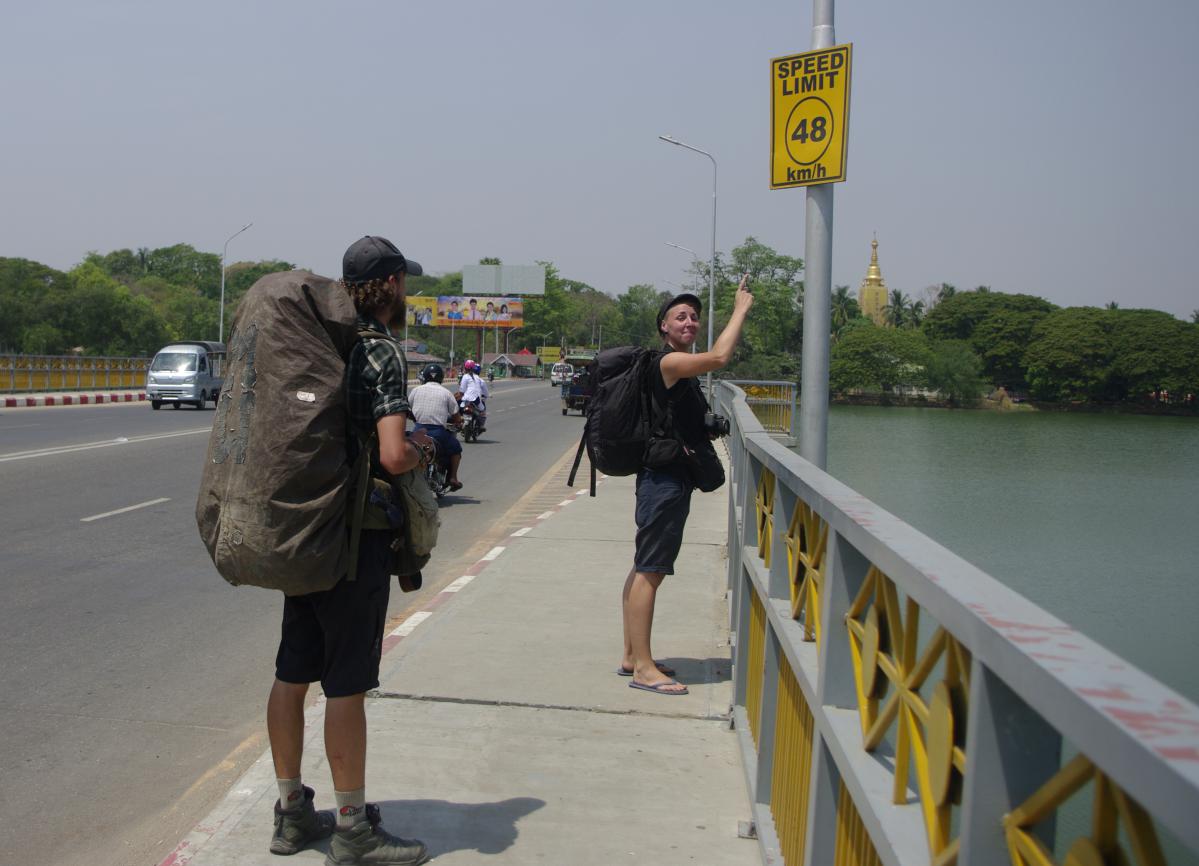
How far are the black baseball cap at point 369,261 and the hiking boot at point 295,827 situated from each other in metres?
1.61

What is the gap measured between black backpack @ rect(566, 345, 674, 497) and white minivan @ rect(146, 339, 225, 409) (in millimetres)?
30403

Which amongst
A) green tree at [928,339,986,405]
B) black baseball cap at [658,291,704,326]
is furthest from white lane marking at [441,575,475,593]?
green tree at [928,339,986,405]

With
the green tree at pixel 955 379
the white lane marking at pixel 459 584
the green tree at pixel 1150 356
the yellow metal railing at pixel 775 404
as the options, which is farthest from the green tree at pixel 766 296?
the white lane marking at pixel 459 584

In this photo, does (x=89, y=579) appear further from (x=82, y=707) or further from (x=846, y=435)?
(x=846, y=435)

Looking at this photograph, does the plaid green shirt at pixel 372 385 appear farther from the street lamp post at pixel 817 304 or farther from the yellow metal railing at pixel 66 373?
the yellow metal railing at pixel 66 373

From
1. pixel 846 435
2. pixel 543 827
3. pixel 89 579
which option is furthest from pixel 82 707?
pixel 846 435

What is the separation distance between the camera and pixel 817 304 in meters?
6.09

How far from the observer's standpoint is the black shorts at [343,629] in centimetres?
341

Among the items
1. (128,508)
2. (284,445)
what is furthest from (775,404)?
(284,445)

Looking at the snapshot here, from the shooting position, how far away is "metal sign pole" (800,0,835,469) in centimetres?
611

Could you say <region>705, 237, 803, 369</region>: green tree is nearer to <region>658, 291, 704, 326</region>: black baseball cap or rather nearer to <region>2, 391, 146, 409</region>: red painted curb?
<region>2, 391, 146, 409</region>: red painted curb

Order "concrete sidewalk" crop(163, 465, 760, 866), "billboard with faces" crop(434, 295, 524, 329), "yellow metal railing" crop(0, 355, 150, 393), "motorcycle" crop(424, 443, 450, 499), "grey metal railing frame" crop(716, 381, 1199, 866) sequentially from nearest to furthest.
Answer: "grey metal railing frame" crop(716, 381, 1199, 866), "concrete sidewalk" crop(163, 465, 760, 866), "motorcycle" crop(424, 443, 450, 499), "yellow metal railing" crop(0, 355, 150, 393), "billboard with faces" crop(434, 295, 524, 329)

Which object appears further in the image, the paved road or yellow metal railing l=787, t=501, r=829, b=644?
the paved road

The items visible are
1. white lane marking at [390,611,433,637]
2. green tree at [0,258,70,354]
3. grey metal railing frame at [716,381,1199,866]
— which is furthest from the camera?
green tree at [0,258,70,354]
